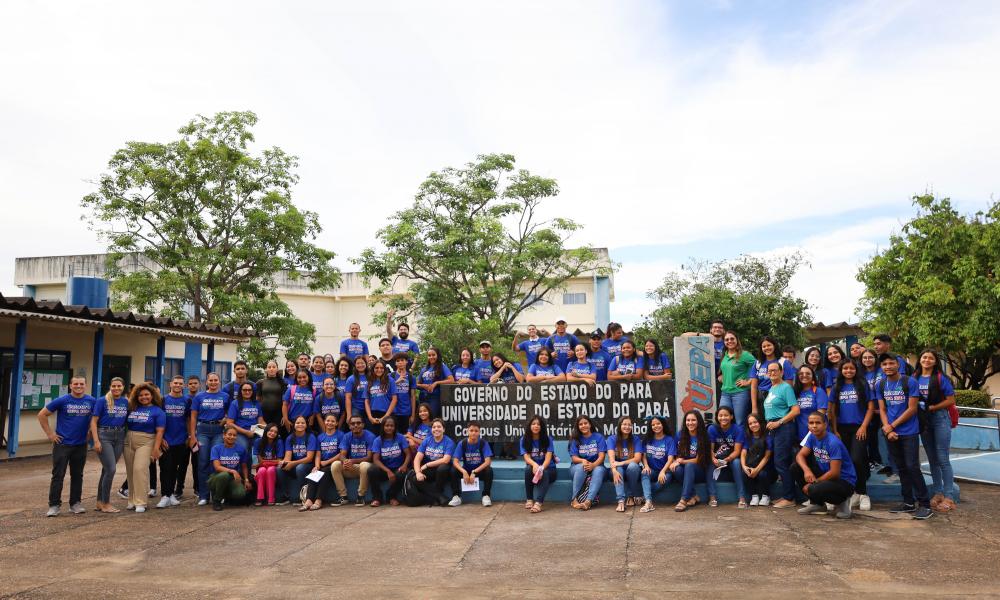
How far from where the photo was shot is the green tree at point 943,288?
18.0 meters

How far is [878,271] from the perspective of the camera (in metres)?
20.7

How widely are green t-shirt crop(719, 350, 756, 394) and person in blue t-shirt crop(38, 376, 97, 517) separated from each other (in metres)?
7.60

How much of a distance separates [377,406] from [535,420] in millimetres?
2252

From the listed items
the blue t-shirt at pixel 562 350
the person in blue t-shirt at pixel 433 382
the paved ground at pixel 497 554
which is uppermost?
the blue t-shirt at pixel 562 350

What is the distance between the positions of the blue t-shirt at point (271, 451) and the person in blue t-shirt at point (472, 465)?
2249 millimetres

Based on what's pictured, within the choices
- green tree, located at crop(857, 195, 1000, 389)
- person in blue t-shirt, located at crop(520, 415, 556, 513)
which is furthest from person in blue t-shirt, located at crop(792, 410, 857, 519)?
green tree, located at crop(857, 195, 1000, 389)

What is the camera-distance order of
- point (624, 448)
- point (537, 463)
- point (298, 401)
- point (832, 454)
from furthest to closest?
point (298, 401)
point (537, 463)
point (624, 448)
point (832, 454)

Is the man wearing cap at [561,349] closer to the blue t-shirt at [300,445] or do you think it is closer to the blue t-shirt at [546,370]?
the blue t-shirt at [546,370]

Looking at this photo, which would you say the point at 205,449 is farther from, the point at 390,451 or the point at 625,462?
the point at 625,462

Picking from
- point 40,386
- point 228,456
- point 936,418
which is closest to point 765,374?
point 936,418

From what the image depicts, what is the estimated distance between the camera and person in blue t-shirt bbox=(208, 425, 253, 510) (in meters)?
9.09

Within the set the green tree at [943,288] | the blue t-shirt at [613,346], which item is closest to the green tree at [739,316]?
the green tree at [943,288]

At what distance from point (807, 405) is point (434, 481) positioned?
4.41 m

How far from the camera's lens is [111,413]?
29.3 feet
